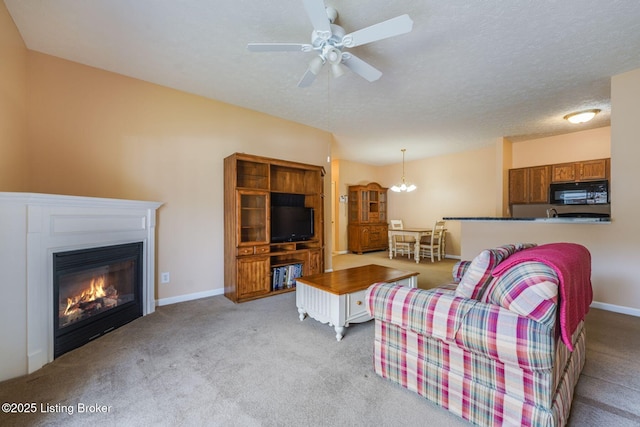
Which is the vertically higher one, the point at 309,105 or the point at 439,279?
the point at 309,105

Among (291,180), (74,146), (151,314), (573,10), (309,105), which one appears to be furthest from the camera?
(291,180)

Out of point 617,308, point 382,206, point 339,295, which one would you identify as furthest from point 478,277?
point 382,206

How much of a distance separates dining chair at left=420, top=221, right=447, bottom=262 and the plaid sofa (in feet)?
13.9

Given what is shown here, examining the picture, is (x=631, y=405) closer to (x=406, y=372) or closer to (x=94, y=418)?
(x=406, y=372)

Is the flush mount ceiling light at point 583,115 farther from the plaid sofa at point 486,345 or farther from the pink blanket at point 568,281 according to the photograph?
the plaid sofa at point 486,345

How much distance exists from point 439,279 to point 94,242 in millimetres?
4508

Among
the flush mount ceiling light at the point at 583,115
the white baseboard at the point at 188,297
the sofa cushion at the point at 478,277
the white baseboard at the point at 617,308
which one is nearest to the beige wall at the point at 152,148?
the white baseboard at the point at 188,297

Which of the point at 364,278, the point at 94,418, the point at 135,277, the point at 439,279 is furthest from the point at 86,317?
the point at 439,279

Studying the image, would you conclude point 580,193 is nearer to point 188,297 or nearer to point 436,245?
point 436,245

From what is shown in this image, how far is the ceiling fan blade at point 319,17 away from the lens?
1.55m

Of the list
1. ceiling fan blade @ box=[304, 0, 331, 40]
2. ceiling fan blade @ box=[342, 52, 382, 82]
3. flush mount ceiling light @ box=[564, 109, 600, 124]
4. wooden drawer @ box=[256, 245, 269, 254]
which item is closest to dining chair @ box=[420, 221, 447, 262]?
flush mount ceiling light @ box=[564, 109, 600, 124]

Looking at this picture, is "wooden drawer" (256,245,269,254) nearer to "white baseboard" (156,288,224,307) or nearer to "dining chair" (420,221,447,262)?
"white baseboard" (156,288,224,307)

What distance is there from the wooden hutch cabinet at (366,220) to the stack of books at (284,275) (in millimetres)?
3635

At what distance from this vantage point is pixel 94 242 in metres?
2.34
